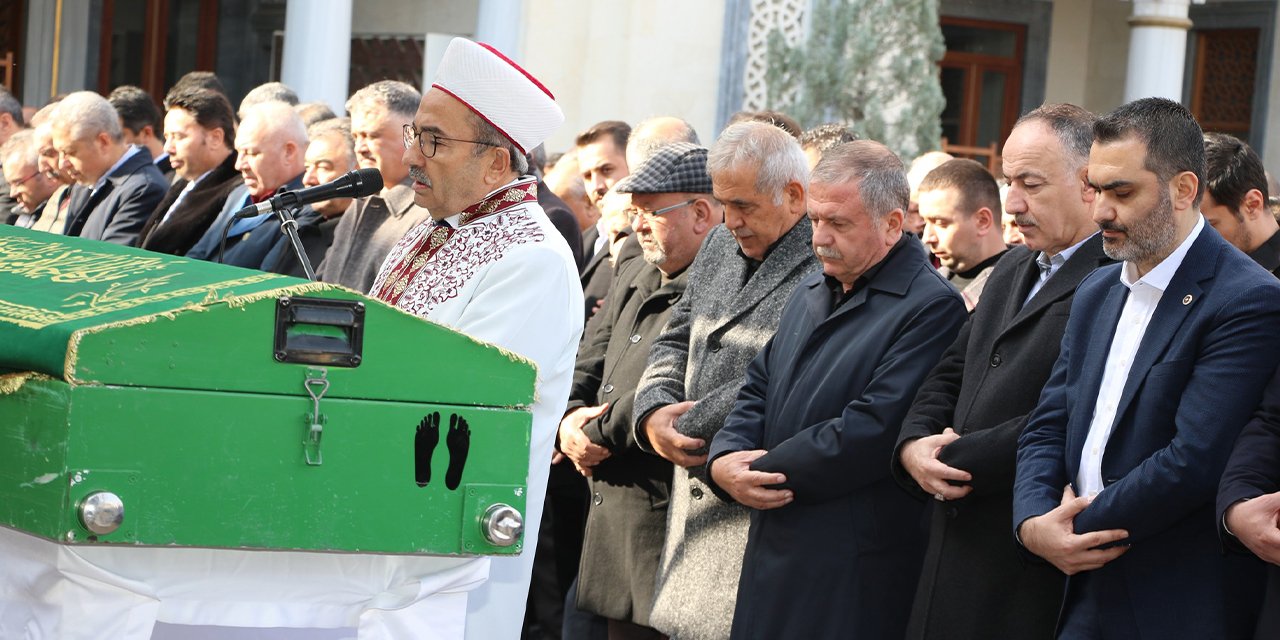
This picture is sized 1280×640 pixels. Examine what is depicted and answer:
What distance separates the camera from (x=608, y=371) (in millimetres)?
5438

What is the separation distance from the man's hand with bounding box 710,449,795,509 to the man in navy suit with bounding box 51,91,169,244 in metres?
4.11

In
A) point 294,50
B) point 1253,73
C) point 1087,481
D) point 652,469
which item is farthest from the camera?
point 1253,73

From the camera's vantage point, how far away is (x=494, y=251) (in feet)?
12.2

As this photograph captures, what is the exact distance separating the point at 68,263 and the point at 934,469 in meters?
1.91

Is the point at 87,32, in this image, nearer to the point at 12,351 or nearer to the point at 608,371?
the point at 608,371

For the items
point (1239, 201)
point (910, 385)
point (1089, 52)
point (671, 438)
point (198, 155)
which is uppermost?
point (1089, 52)

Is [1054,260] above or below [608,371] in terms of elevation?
above

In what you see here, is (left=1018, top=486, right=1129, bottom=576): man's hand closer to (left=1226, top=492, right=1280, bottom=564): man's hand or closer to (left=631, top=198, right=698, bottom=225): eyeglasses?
(left=1226, top=492, right=1280, bottom=564): man's hand

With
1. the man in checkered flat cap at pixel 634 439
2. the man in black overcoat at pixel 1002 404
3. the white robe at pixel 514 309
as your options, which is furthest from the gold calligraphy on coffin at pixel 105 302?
the man in checkered flat cap at pixel 634 439

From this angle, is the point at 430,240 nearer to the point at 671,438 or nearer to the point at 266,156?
the point at 671,438

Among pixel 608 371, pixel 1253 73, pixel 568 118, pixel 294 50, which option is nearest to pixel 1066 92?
pixel 1253 73

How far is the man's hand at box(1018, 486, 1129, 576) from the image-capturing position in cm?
338

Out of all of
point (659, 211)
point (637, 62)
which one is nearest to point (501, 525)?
point (659, 211)

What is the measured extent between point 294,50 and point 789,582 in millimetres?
8702
